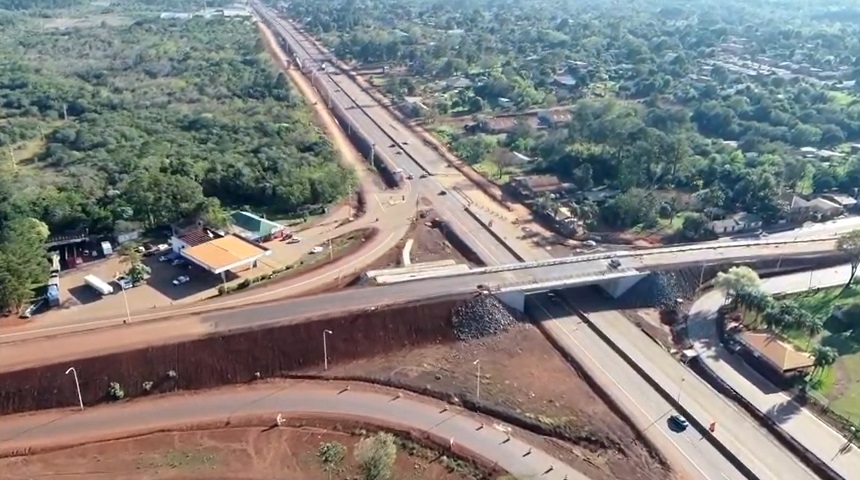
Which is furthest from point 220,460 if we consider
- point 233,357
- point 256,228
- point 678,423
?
point 256,228

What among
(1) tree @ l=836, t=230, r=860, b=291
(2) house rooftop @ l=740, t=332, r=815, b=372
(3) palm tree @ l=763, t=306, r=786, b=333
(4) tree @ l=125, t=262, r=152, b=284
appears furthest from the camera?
(1) tree @ l=836, t=230, r=860, b=291

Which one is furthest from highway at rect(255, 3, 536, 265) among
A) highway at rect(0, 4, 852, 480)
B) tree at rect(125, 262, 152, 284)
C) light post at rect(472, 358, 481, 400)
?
tree at rect(125, 262, 152, 284)

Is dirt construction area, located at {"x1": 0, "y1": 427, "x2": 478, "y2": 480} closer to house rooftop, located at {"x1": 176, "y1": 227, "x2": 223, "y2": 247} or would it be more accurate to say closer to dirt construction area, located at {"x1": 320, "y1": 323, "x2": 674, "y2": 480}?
dirt construction area, located at {"x1": 320, "y1": 323, "x2": 674, "y2": 480}

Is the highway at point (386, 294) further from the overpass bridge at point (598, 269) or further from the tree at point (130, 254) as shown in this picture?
the tree at point (130, 254)

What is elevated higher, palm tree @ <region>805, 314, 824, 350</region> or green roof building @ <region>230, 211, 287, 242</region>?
green roof building @ <region>230, 211, 287, 242</region>

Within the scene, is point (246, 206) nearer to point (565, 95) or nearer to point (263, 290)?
point (263, 290)

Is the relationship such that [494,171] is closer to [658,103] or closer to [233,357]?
[658,103]

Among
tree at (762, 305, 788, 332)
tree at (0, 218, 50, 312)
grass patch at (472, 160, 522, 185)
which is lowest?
grass patch at (472, 160, 522, 185)
